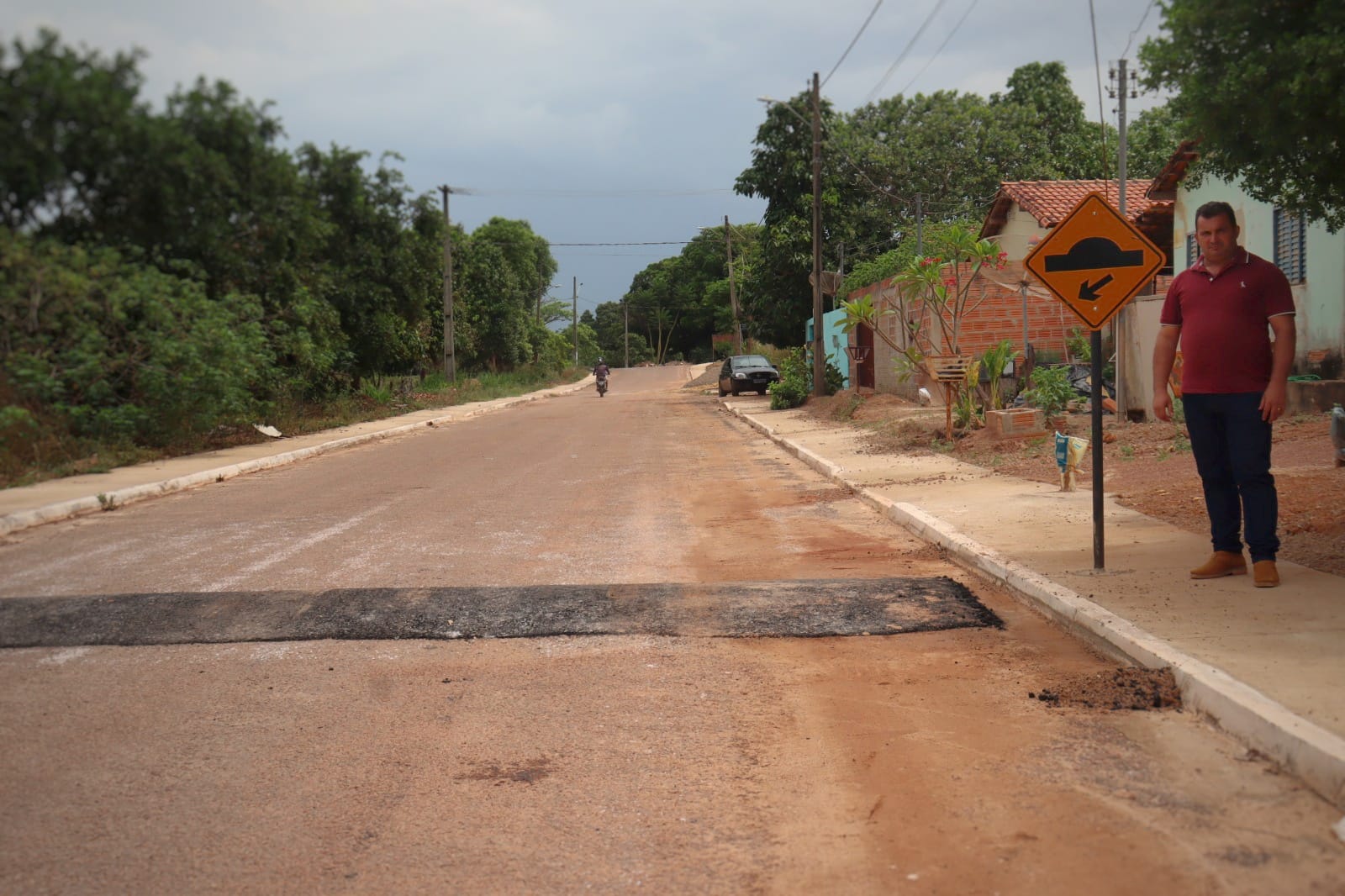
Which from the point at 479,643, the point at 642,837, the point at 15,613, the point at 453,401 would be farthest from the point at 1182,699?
the point at 453,401

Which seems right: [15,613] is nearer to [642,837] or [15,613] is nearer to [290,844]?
[290,844]

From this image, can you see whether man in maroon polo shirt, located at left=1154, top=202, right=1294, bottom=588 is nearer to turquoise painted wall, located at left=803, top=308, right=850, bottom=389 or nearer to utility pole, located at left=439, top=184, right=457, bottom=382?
turquoise painted wall, located at left=803, top=308, right=850, bottom=389

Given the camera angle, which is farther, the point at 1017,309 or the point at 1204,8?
the point at 1017,309

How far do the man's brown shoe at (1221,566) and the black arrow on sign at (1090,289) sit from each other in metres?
1.69

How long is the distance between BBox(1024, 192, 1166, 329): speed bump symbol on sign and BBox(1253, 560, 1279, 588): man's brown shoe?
1.70m

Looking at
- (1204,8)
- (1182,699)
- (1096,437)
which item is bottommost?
(1182,699)

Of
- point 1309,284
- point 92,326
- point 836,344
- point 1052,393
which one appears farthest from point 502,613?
point 836,344

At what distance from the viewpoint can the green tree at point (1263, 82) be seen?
→ 5.99 metres

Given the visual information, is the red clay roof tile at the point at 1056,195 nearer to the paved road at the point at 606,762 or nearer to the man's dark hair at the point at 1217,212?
the man's dark hair at the point at 1217,212

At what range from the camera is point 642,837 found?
366 cm

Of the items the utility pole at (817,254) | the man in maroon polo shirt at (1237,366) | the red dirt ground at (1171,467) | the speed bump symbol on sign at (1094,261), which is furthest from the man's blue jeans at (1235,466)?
the utility pole at (817,254)

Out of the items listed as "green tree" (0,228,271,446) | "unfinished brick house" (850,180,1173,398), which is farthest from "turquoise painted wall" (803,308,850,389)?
"green tree" (0,228,271,446)

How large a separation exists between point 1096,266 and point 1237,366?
4.06ft

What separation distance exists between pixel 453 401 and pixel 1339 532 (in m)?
33.7
